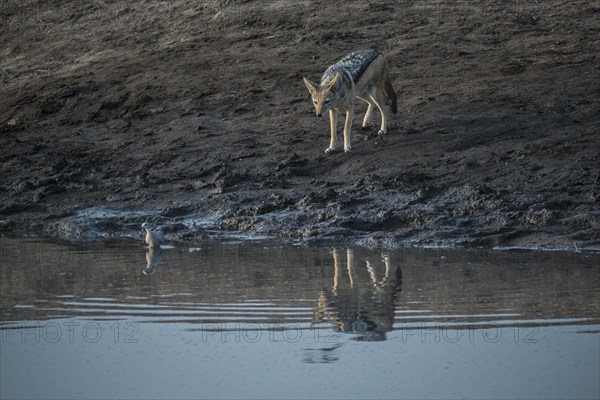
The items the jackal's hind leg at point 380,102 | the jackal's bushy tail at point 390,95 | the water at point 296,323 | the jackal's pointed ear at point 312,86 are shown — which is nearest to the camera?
the water at point 296,323

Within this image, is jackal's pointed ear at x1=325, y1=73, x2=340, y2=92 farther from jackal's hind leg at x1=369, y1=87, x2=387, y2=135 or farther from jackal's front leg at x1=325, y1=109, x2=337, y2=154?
jackal's hind leg at x1=369, y1=87, x2=387, y2=135

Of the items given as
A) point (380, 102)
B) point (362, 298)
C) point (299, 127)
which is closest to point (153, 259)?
point (362, 298)

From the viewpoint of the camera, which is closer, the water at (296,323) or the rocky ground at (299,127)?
the water at (296,323)

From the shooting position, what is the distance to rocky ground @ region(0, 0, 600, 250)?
12.6m

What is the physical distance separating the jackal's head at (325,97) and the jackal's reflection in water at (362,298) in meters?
3.35

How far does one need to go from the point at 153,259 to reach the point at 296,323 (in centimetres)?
315

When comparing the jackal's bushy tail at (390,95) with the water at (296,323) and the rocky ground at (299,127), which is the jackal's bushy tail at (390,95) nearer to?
the rocky ground at (299,127)

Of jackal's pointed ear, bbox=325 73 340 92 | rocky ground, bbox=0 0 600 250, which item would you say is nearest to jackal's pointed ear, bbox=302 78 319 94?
jackal's pointed ear, bbox=325 73 340 92

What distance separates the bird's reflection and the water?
4cm

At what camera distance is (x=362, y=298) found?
30.7 ft

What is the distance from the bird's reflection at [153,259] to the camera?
10773 millimetres

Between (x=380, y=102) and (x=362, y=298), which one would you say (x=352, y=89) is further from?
(x=362, y=298)

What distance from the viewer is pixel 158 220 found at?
43.9 ft

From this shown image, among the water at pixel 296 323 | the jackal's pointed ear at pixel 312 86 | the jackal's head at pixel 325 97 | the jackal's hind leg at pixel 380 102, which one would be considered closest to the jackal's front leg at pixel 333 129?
the jackal's head at pixel 325 97
